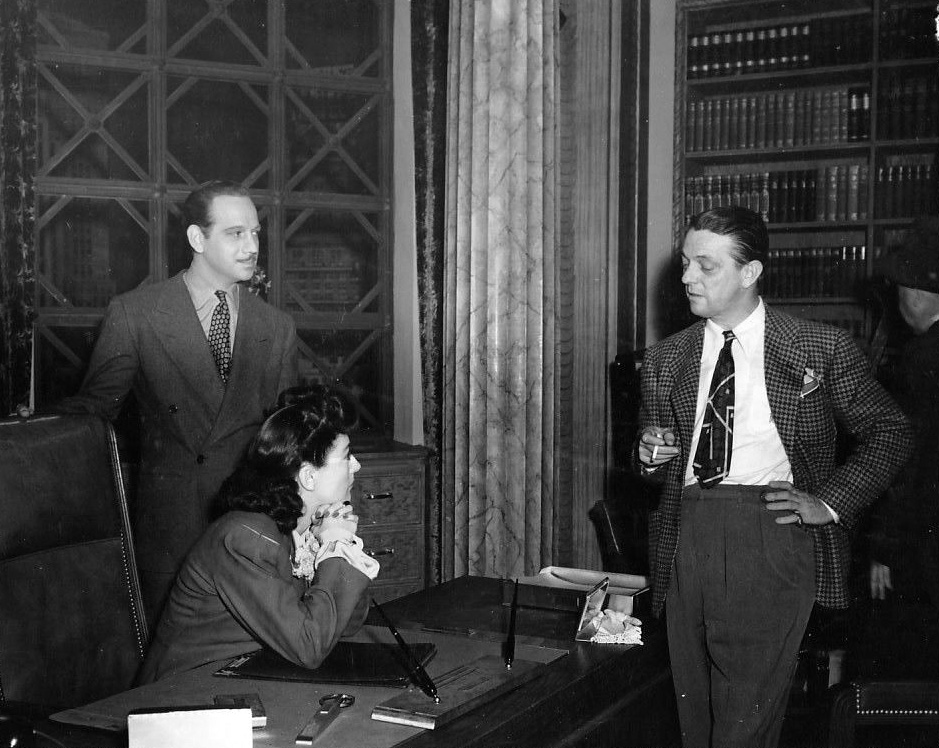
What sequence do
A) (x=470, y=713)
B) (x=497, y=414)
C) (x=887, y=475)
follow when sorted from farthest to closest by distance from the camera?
(x=497, y=414), (x=887, y=475), (x=470, y=713)

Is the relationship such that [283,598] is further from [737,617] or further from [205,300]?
[205,300]

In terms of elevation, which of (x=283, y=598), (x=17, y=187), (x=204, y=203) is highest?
(x=17, y=187)

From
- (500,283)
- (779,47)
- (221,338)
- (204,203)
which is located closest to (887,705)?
(221,338)

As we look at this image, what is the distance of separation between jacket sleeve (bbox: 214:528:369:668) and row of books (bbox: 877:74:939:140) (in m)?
3.20

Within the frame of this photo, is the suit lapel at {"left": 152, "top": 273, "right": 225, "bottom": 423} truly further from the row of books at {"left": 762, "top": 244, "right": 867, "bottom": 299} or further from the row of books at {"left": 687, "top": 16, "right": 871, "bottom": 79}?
the row of books at {"left": 687, "top": 16, "right": 871, "bottom": 79}

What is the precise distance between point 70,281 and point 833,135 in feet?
9.96

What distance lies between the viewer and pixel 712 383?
2178mm

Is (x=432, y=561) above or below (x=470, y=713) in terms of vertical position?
below

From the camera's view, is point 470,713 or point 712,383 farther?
point 712,383

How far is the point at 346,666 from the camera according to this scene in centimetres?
160

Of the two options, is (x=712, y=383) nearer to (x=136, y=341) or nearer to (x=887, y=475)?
(x=887, y=475)

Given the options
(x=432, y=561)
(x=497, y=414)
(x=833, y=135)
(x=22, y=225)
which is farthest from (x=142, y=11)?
(x=833, y=135)

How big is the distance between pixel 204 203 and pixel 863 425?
173cm

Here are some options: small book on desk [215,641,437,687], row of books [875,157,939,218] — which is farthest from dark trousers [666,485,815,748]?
row of books [875,157,939,218]
